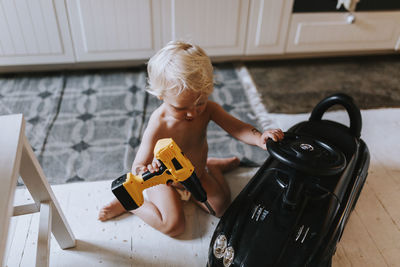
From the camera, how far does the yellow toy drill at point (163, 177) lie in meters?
0.75

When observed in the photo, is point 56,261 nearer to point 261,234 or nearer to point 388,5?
point 261,234

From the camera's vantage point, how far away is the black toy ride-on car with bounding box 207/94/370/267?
751 millimetres

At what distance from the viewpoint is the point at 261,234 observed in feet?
2.62

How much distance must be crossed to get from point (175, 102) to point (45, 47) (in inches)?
44.6

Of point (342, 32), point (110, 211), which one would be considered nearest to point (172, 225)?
point (110, 211)

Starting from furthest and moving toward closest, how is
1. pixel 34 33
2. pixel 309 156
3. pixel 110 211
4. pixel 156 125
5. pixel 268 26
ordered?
pixel 268 26 → pixel 34 33 → pixel 110 211 → pixel 156 125 → pixel 309 156

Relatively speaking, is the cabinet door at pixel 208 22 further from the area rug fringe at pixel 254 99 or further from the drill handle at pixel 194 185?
the drill handle at pixel 194 185

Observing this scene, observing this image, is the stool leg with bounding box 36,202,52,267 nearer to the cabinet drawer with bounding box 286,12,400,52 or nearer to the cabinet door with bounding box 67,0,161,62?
the cabinet door with bounding box 67,0,161,62

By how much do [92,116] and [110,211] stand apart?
58 cm

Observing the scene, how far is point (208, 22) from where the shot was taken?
1730mm

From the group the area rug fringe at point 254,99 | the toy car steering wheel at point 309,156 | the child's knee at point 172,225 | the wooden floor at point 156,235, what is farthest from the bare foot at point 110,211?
the area rug fringe at point 254,99

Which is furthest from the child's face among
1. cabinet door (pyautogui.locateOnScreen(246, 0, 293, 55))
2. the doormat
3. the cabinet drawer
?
the cabinet drawer

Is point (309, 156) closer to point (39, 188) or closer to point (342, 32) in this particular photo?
point (39, 188)

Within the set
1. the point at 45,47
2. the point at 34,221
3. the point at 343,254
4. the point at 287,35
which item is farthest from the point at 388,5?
the point at 34,221
